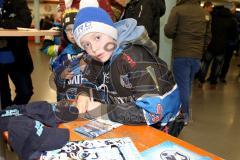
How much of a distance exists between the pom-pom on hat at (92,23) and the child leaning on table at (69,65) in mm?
421

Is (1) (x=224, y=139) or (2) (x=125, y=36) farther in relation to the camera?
(1) (x=224, y=139)

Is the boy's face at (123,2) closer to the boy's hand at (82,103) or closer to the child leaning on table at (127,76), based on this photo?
the child leaning on table at (127,76)

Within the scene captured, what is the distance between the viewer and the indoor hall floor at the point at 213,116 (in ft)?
9.59


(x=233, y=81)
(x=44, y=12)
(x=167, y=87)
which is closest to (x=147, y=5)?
(x=167, y=87)

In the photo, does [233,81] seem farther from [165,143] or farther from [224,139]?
[165,143]

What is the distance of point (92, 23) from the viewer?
1.36 metres

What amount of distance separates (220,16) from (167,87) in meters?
4.10

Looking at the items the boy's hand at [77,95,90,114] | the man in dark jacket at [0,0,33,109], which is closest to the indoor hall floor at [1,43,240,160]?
the man in dark jacket at [0,0,33,109]

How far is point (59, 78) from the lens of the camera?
1942 mm

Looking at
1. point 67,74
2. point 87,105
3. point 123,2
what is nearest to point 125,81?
point 87,105

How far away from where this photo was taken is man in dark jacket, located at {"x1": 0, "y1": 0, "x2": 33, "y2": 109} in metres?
2.35

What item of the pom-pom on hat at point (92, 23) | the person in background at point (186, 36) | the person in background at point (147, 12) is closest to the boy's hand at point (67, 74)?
the pom-pom on hat at point (92, 23)

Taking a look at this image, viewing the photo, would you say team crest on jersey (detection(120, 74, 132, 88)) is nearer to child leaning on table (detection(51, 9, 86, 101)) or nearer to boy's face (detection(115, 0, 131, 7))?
child leaning on table (detection(51, 9, 86, 101))

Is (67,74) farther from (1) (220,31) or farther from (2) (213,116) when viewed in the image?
(1) (220,31)
